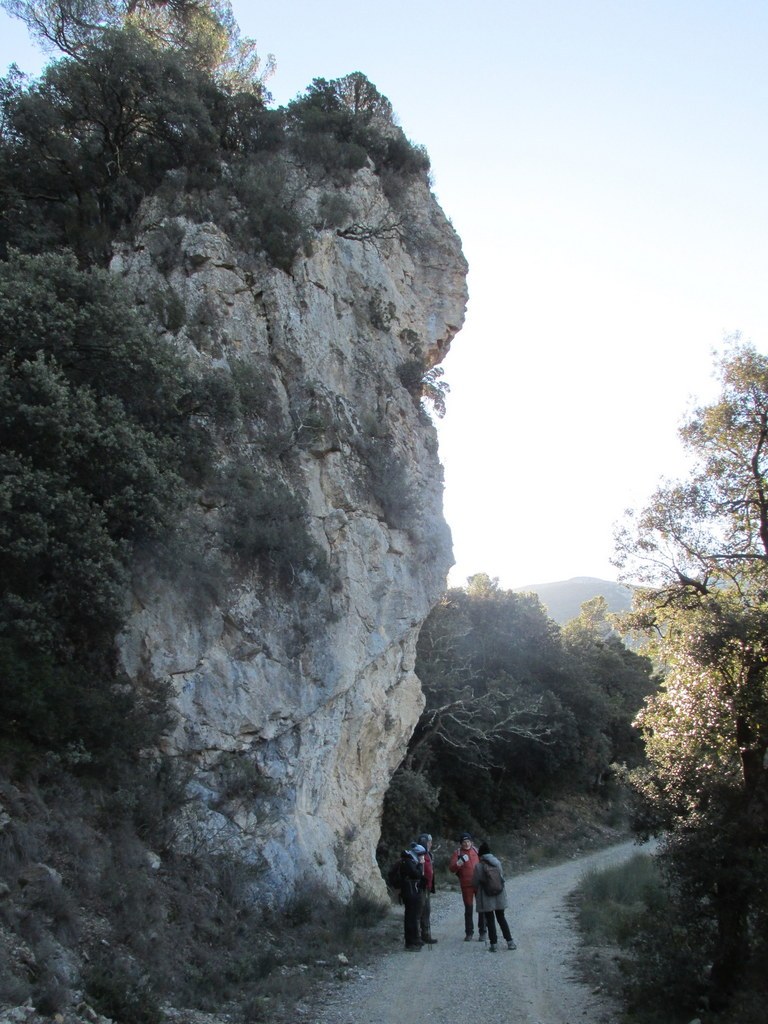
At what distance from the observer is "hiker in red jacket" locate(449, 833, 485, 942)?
1205 cm

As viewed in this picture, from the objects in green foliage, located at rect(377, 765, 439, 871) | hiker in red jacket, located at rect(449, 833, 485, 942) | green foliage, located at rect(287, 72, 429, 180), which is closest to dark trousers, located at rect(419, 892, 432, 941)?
hiker in red jacket, located at rect(449, 833, 485, 942)

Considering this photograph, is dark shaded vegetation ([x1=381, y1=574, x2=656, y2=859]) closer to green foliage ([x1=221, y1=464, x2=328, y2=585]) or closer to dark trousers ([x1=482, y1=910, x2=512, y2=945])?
green foliage ([x1=221, y1=464, x2=328, y2=585])

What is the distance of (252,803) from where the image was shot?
39.2ft

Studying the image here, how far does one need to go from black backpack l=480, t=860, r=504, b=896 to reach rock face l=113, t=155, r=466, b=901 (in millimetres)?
2827

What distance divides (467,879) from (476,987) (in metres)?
3.52

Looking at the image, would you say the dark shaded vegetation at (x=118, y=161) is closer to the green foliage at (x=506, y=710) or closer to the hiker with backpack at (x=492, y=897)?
the hiker with backpack at (x=492, y=897)

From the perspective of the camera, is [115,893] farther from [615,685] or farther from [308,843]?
[615,685]

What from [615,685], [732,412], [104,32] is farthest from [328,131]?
[615,685]

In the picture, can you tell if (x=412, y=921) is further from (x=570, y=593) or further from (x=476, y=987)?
(x=570, y=593)

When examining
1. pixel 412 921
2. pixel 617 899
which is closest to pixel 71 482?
pixel 412 921

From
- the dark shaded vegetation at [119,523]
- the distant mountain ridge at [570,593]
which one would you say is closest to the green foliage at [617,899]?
the dark shaded vegetation at [119,523]

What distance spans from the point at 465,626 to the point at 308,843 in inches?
718

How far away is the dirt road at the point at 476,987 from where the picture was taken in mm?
7969

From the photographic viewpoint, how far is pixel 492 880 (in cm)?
1130
